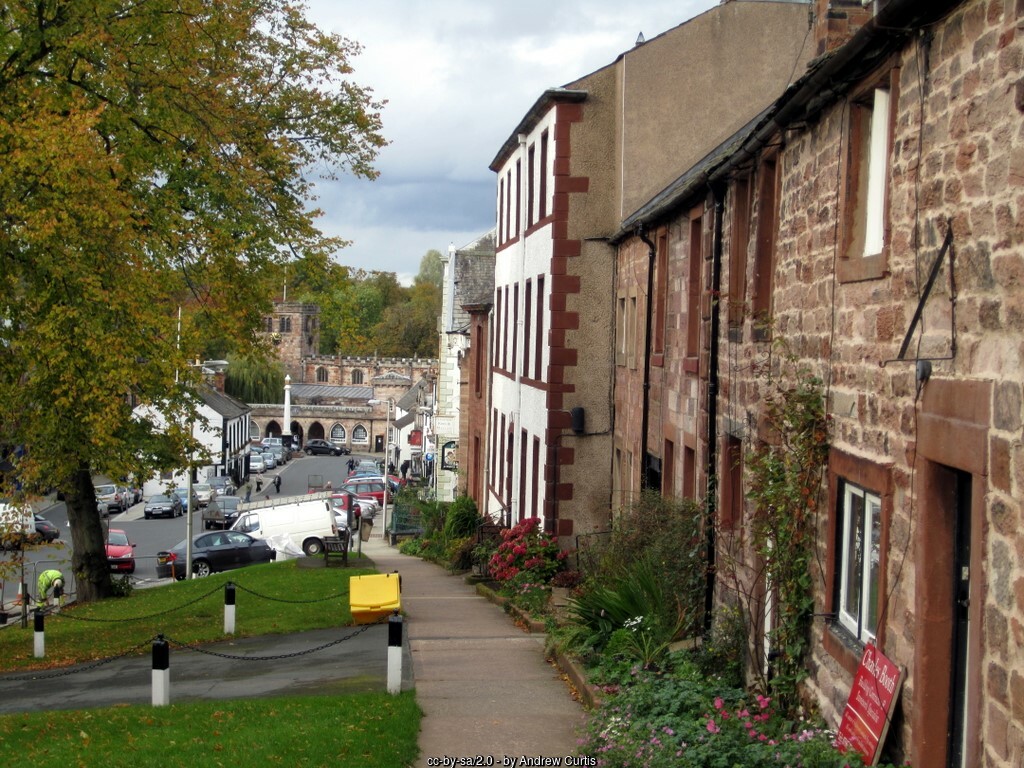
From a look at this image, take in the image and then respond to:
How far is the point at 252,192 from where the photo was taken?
21.9 meters

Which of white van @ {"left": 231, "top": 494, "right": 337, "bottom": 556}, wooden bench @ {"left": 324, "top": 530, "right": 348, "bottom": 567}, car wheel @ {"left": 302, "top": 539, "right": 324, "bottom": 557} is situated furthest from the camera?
white van @ {"left": 231, "top": 494, "right": 337, "bottom": 556}

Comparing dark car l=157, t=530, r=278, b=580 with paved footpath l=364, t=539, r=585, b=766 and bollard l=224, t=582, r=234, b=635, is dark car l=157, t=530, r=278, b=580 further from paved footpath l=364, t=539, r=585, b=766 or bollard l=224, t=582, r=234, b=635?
bollard l=224, t=582, r=234, b=635

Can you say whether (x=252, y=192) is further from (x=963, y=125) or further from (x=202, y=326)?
(x=963, y=125)

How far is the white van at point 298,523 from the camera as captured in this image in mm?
40781

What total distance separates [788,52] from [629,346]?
6021 millimetres

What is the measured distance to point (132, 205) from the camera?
17984 millimetres

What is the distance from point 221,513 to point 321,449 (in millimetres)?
59944

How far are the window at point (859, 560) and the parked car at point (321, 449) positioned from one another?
109 m

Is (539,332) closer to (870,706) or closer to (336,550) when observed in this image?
(336,550)

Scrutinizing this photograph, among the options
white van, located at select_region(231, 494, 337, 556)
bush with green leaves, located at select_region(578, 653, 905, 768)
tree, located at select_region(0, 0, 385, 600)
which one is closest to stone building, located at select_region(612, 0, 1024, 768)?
bush with green leaves, located at select_region(578, 653, 905, 768)

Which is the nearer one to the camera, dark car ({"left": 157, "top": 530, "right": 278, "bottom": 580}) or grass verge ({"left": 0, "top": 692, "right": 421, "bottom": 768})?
grass verge ({"left": 0, "top": 692, "right": 421, "bottom": 768})

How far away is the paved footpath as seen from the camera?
1035 centimetres

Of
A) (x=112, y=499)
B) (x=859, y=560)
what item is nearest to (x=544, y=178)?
(x=859, y=560)

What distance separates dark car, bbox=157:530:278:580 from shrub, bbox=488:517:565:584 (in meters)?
16.9
